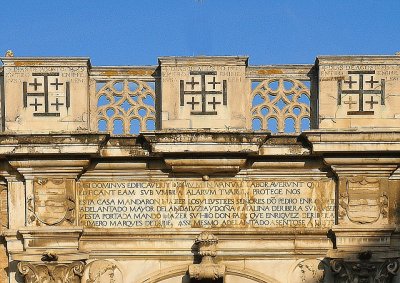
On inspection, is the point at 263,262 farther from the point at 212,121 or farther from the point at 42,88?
the point at 42,88

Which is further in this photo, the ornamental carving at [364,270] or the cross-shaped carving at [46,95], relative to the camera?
the cross-shaped carving at [46,95]

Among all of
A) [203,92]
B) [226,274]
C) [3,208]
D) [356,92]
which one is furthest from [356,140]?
[3,208]

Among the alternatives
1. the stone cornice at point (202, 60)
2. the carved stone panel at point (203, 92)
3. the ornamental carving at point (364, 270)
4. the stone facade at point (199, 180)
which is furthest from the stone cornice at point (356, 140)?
the ornamental carving at point (364, 270)

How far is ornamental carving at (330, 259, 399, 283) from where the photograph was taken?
12.3 m

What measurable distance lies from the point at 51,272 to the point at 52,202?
891 millimetres

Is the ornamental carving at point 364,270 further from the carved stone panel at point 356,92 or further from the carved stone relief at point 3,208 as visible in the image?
the carved stone relief at point 3,208

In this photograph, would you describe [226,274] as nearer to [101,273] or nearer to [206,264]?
[206,264]

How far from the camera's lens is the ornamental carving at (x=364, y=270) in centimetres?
1228

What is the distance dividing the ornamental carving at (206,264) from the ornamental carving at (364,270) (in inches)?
57.6

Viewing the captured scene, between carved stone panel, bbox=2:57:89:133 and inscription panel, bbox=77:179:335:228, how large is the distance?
0.92 m

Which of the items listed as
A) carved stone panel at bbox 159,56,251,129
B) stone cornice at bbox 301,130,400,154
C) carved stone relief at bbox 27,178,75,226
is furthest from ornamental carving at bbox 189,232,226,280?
stone cornice at bbox 301,130,400,154

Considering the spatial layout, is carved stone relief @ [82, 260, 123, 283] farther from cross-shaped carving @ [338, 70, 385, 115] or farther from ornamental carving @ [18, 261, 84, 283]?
cross-shaped carving @ [338, 70, 385, 115]

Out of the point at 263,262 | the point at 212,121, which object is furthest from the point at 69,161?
the point at 263,262

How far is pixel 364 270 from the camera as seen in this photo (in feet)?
40.4
